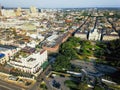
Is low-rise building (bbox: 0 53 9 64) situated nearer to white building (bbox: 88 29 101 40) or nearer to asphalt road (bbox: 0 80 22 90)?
asphalt road (bbox: 0 80 22 90)

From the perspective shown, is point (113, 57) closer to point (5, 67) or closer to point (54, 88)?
point (54, 88)

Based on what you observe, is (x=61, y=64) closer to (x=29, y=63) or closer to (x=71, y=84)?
(x=71, y=84)

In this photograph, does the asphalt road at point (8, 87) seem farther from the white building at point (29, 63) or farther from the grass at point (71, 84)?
the grass at point (71, 84)

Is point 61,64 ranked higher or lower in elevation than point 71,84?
higher

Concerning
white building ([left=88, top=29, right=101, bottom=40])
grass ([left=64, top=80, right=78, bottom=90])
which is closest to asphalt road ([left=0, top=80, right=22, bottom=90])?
grass ([left=64, top=80, right=78, bottom=90])

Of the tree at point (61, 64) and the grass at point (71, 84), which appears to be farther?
the tree at point (61, 64)

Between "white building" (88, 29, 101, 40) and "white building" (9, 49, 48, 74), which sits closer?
"white building" (9, 49, 48, 74)

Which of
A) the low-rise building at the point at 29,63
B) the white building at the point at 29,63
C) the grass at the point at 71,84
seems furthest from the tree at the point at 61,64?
the grass at the point at 71,84

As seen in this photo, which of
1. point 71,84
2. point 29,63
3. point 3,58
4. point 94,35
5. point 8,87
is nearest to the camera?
point 8,87

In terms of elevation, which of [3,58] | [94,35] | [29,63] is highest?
[94,35]

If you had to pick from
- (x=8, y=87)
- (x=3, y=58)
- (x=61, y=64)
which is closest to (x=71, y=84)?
(x=61, y=64)

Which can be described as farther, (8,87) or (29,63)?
(29,63)
